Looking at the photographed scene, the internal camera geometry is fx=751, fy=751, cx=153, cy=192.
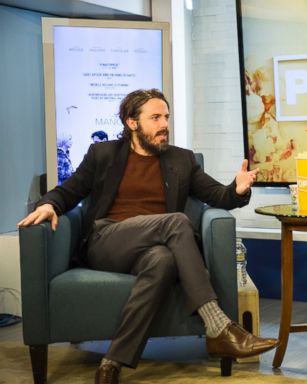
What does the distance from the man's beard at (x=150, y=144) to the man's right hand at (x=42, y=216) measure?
56 centimetres

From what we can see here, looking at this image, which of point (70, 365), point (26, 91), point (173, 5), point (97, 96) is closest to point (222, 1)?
point (173, 5)

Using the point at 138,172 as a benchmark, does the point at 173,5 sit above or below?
above

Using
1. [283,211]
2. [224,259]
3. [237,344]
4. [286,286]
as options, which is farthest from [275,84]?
[237,344]

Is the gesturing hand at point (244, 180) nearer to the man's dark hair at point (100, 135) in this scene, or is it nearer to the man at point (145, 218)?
the man at point (145, 218)

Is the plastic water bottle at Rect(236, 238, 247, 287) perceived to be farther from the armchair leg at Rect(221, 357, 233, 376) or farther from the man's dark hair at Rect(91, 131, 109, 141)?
the man's dark hair at Rect(91, 131, 109, 141)

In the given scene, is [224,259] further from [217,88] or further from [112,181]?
[217,88]

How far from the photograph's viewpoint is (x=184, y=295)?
294cm

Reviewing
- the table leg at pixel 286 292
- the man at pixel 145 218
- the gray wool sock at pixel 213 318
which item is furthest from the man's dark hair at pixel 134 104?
the gray wool sock at pixel 213 318

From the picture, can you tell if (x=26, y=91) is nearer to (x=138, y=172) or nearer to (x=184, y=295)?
(x=138, y=172)

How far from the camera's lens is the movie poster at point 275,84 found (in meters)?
4.27

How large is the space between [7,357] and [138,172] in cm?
102

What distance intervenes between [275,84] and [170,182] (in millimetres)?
1306

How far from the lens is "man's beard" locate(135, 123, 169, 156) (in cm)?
337

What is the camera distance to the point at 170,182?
10.9 ft
